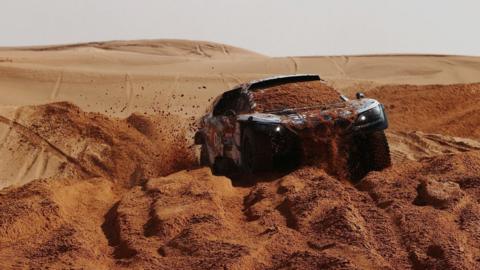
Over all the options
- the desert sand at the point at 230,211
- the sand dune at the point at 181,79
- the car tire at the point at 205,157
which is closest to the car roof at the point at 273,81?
the car tire at the point at 205,157

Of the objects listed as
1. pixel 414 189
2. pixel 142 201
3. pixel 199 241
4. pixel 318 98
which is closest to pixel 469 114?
pixel 318 98

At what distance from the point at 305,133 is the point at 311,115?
315 mm

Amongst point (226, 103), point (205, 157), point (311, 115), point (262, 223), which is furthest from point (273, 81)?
point (262, 223)

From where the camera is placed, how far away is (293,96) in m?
9.69

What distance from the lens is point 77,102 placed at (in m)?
25.0

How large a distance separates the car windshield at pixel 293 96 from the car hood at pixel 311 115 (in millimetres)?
315

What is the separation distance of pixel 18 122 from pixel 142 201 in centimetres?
991

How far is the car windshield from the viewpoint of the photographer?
9508 mm

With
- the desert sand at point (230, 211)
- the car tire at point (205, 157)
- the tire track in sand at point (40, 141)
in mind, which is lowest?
the tire track in sand at point (40, 141)

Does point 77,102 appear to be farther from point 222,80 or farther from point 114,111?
point 222,80

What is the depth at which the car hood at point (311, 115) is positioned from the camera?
853 cm

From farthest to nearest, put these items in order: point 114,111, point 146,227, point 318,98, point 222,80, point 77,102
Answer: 1. point 222,80
2. point 77,102
3. point 114,111
4. point 318,98
5. point 146,227

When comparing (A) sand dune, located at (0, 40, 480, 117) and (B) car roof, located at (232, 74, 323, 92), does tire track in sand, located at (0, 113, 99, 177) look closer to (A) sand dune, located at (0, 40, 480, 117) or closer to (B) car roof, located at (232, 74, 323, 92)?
(B) car roof, located at (232, 74, 323, 92)

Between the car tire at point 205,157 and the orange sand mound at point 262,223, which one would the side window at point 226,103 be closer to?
the car tire at point 205,157
